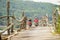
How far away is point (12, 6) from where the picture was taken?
46375 mm

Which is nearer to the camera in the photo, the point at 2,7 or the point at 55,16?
the point at 55,16

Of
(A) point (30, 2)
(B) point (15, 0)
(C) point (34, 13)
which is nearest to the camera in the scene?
(C) point (34, 13)

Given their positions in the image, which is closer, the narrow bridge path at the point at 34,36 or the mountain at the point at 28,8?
the narrow bridge path at the point at 34,36

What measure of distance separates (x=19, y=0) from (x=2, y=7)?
29.4 ft

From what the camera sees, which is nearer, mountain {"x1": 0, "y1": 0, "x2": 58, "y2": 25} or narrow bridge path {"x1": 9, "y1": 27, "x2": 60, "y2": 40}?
narrow bridge path {"x1": 9, "y1": 27, "x2": 60, "y2": 40}

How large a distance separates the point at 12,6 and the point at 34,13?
8042 mm

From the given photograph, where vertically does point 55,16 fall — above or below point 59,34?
above

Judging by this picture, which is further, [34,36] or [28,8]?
[28,8]

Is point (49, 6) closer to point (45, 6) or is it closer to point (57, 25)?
point (45, 6)

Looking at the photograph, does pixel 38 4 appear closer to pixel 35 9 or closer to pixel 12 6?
pixel 35 9

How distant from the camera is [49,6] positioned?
141ft

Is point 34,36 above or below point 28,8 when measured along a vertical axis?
above

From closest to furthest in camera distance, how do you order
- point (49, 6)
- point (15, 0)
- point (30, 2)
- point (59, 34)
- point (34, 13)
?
point (59, 34) < point (34, 13) < point (49, 6) < point (30, 2) < point (15, 0)

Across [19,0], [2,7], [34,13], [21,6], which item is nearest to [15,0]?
[19,0]
